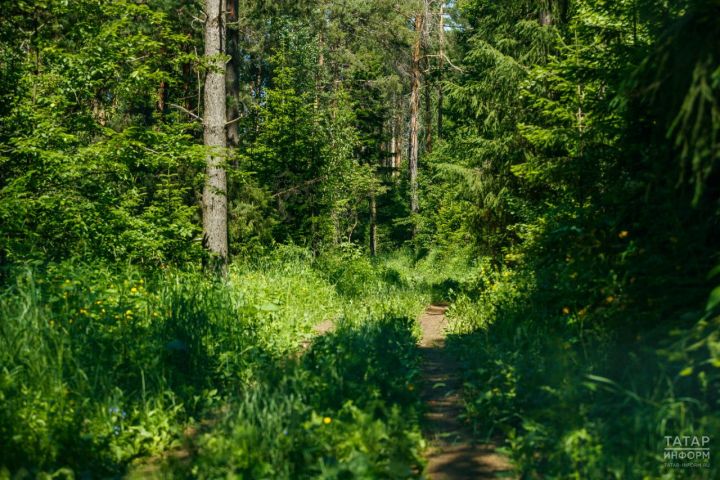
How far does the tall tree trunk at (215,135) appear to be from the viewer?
1147 centimetres

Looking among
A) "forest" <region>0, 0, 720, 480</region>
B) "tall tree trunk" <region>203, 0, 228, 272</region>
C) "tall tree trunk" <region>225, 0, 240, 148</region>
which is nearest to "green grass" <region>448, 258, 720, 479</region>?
"forest" <region>0, 0, 720, 480</region>

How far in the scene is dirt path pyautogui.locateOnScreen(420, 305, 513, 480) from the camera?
4.02m

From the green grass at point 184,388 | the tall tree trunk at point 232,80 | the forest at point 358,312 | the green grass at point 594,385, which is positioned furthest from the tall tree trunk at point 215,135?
the green grass at point 594,385

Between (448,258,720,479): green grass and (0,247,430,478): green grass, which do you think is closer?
(448,258,720,479): green grass

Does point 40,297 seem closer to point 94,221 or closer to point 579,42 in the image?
point 94,221

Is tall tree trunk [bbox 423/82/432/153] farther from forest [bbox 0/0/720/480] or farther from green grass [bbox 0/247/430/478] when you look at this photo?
Answer: green grass [bbox 0/247/430/478]

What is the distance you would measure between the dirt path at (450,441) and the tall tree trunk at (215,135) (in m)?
5.77

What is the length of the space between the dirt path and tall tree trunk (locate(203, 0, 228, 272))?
5772 millimetres

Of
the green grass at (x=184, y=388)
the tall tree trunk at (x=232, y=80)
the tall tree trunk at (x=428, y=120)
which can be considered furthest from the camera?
the tall tree trunk at (x=428, y=120)

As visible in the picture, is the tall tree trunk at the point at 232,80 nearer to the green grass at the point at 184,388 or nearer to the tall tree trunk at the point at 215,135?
the tall tree trunk at the point at 215,135

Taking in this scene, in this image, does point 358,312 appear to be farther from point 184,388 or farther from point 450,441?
point 450,441

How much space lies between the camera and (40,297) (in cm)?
561

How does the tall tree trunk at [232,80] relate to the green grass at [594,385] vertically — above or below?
above

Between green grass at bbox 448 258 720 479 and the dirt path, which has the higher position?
green grass at bbox 448 258 720 479
